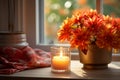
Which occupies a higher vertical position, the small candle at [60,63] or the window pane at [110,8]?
the window pane at [110,8]

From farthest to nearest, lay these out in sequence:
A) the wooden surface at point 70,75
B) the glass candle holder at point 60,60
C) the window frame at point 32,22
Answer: the window frame at point 32,22
the glass candle holder at point 60,60
the wooden surface at point 70,75

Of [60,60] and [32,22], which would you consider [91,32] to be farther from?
[32,22]

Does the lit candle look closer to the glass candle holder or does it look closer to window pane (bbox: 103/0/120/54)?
the glass candle holder

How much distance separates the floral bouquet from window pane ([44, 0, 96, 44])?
0.43m

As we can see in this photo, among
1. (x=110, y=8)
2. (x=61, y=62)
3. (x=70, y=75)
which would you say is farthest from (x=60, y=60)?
(x=110, y=8)

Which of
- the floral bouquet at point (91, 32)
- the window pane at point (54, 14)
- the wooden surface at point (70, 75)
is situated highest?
the window pane at point (54, 14)

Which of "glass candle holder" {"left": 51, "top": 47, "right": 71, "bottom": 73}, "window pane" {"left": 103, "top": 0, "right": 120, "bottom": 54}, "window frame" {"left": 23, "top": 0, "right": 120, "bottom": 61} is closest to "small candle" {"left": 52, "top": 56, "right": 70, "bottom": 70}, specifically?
"glass candle holder" {"left": 51, "top": 47, "right": 71, "bottom": 73}

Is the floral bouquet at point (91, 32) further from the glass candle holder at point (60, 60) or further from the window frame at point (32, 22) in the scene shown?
the window frame at point (32, 22)

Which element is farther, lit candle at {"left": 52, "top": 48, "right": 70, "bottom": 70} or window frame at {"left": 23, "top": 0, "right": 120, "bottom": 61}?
window frame at {"left": 23, "top": 0, "right": 120, "bottom": 61}

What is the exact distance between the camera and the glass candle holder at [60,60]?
1271mm

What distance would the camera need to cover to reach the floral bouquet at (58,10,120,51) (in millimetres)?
1237

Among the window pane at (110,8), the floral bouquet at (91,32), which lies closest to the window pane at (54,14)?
the window pane at (110,8)

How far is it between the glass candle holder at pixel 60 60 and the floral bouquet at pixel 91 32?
6 cm

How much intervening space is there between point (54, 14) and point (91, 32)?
1.84ft
